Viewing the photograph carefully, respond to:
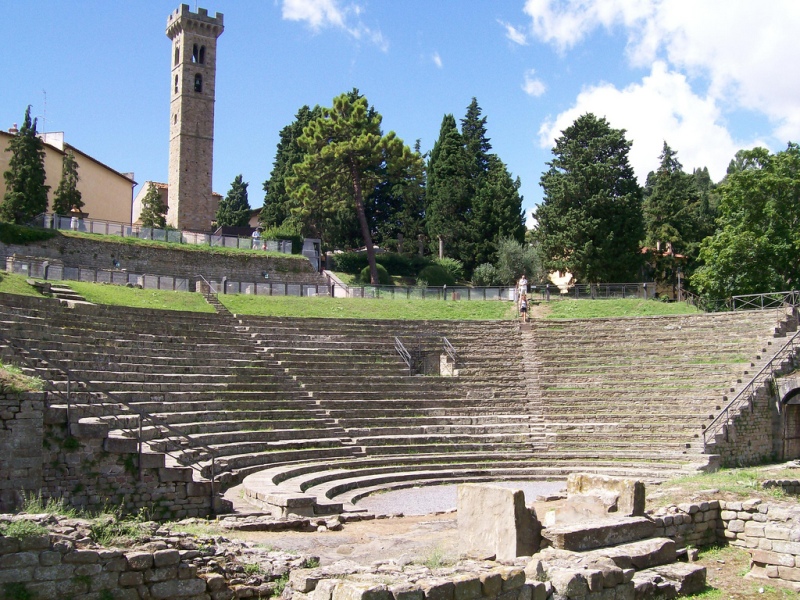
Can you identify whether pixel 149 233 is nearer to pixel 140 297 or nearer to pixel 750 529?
pixel 140 297

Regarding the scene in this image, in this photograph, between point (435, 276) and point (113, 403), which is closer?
point (113, 403)

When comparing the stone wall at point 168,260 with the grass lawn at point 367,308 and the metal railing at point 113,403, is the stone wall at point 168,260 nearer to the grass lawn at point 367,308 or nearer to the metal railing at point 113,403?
the grass lawn at point 367,308

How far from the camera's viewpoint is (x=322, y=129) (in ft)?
132

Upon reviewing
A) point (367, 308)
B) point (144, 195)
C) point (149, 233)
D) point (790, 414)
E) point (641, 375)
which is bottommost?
point (790, 414)

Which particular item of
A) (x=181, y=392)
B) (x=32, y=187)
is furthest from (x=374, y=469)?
(x=32, y=187)

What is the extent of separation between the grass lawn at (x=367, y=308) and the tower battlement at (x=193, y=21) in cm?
3358

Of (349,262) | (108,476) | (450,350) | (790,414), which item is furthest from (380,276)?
(108,476)

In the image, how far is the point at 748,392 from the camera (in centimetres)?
2081

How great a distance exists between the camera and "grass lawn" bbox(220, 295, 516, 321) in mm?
27125

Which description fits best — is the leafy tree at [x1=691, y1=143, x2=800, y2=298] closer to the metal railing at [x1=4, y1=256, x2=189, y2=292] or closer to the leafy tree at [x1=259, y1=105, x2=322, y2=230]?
the metal railing at [x1=4, y1=256, x2=189, y2=292]

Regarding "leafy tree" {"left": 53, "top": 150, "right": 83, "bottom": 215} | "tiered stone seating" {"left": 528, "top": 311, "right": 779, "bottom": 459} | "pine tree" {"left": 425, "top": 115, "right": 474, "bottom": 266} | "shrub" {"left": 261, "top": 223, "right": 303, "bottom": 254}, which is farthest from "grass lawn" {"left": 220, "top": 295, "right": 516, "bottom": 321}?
"leafy tree" {"left": 53, "top": 150, "right": 83, "bottom": 215}

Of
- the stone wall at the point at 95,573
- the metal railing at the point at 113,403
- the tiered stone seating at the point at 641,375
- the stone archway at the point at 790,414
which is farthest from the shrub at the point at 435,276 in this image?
the stone wall at the point at 95,573

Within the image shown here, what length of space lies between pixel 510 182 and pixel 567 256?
9.89 meters

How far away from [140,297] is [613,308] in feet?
58.0
